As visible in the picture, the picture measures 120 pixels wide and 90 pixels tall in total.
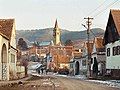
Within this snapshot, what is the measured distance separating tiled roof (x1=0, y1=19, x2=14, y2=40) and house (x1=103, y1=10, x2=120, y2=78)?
16.0 m

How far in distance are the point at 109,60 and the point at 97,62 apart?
1701 centimetres

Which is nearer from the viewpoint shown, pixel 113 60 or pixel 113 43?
pixel 113 60

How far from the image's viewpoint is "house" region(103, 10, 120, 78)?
55.9 meters

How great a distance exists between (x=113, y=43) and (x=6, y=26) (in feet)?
57.0

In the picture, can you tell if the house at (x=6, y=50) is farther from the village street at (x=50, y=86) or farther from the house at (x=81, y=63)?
the house at (x=81, y=63)

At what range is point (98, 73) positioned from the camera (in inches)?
2918

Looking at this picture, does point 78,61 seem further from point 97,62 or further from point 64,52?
point 64,52

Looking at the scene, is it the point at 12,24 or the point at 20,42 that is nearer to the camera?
the point at 12,24

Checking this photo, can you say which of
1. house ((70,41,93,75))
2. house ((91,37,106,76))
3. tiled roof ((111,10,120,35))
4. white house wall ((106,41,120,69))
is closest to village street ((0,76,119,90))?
white house wall ((106,41,120,69))

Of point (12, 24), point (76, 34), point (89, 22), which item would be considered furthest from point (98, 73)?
point (76, 34)

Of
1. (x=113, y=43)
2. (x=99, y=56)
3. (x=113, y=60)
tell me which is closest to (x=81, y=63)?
(x=99, y=56)

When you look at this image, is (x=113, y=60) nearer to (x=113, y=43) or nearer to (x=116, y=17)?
(x=113, y=43)

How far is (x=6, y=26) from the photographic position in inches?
2318

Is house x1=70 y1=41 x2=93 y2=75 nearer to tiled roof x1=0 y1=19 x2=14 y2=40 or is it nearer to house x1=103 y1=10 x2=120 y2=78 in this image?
house x1=103 y1=10 x2=120 y2=78
